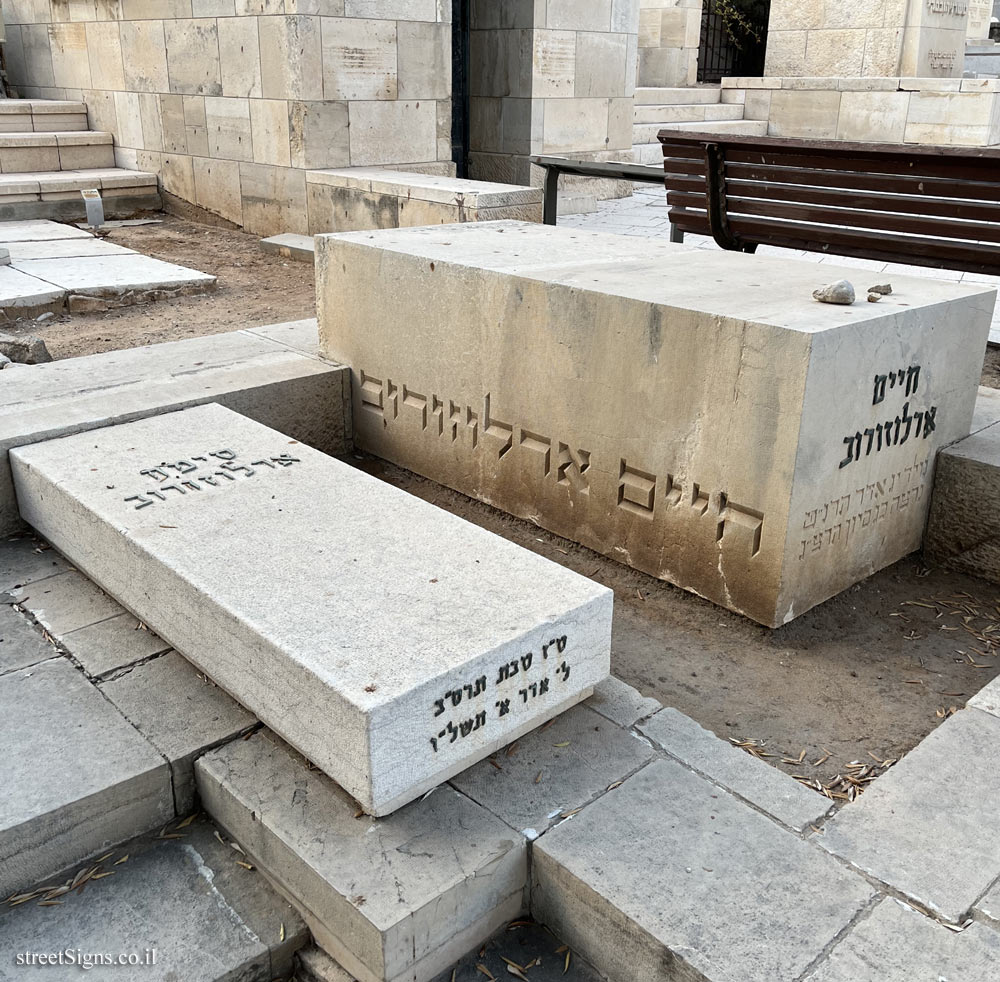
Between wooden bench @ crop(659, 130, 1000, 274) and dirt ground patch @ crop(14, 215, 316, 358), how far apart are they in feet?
8.33

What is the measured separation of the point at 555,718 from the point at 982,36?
22244 millimetres

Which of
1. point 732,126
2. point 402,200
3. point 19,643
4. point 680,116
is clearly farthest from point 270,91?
point 732,126

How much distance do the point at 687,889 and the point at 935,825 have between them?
0.56 metres

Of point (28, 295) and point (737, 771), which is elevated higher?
point (28, 295)

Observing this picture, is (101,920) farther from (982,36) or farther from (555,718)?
(982,36)

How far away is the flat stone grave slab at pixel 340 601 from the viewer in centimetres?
203

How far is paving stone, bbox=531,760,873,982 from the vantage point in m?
1.76

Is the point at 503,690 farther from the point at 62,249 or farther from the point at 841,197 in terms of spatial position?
the point at 62,249

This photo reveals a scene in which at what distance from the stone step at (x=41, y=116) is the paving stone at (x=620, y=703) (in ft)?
32.3

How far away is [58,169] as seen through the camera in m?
9.87

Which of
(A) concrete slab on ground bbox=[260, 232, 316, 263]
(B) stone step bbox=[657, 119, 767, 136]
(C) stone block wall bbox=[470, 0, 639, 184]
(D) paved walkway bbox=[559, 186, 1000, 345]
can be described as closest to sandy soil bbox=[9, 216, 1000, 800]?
(D) paved walkway bbox=[559, 186, 1000, 345]

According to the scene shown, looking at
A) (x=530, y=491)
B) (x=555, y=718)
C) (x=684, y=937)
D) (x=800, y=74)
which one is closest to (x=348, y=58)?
(x=530, y=491)

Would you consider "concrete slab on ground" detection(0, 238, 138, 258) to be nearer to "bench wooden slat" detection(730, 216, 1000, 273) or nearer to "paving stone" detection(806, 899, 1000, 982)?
"bench wooden slat" detection(730, 216, 1000, 273)

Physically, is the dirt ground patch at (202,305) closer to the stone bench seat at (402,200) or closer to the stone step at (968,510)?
the stone bench seat at (402,200)
